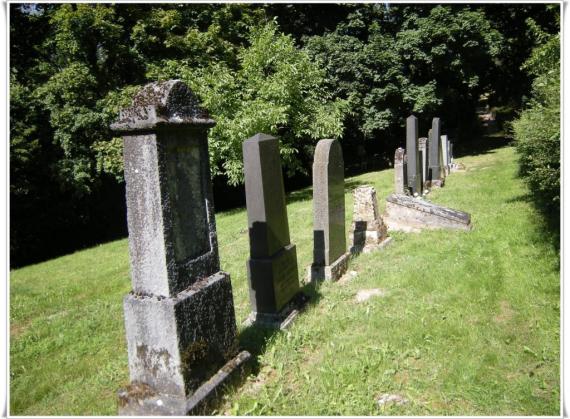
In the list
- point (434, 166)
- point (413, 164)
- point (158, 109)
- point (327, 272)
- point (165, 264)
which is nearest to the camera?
point (158, 109)

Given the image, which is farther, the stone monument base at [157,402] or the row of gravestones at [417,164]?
the row of gravestones at [417,164]

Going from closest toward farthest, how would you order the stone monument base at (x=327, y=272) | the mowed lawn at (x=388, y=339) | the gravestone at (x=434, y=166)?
the mowed lawn at (x=388, y=339)
the stone monument base at (x=327, y=272)
the gravestone at (x=434, y=166)

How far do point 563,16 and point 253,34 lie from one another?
1327cm

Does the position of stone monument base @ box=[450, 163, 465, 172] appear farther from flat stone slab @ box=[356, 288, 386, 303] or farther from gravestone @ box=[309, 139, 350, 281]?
flat stone slab @ box=[356, 288, 386, 303]

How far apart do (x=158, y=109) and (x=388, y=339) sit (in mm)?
3639

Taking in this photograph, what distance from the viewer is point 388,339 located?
488 cm

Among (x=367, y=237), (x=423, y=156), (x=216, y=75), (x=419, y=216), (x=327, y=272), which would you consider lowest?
(x=327, y=272)

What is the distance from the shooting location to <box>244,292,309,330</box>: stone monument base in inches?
212

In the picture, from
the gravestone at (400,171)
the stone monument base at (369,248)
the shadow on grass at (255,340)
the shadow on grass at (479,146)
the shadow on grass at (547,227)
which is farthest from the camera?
the shadow on grass at (479,146)

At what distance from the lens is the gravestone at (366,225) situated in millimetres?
8648

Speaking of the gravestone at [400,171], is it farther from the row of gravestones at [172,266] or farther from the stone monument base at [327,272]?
the row of gravestones at [172,266]

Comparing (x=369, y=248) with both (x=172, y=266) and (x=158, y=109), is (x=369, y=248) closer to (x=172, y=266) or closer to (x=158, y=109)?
(x=172, y=266)

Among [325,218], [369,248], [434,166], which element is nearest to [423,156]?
[434,166]

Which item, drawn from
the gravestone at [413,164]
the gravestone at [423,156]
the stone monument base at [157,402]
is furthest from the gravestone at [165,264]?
the gravestone at [423,156]
